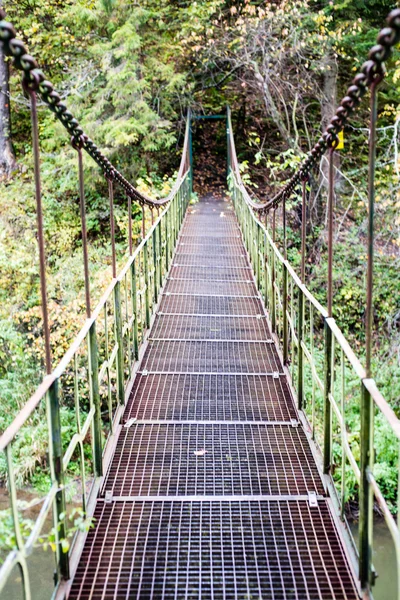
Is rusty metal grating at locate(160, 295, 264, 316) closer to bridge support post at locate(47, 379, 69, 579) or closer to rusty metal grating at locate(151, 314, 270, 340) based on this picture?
rusty metal grating at locate(151, 314, 270, 340)

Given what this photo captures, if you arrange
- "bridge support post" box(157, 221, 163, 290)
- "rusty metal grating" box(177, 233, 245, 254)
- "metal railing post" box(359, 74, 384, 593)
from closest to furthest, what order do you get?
1. "metal railing post" box(359, 74, 384, 593)
2. "bridge support post" box(157, 221, 163, 290)
3. "rusty metal grating" box(177, 233, 245, 254)

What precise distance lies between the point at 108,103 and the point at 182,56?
10.2ft

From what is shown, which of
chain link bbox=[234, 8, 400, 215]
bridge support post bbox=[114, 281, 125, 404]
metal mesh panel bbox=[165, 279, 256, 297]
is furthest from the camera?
metal mesh panel bbox=[165, 279, 256, 297]

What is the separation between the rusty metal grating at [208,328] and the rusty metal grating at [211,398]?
926 mm

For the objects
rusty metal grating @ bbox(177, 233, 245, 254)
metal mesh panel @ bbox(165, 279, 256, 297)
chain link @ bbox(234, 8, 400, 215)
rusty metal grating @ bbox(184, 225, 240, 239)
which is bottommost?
metal mesh panel @ bbox(165, 279, 256, 297)

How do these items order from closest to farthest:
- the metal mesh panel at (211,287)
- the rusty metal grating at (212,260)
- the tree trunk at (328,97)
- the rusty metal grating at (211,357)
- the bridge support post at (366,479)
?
the bridge support post at (366,479)
the rusty metal grating at (211,357)
the metal mesh panel at (211,287)
the rusty metal grating at (212,260)
the tree trunk at (328,97)

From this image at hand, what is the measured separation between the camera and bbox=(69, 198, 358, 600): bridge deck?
2.39m

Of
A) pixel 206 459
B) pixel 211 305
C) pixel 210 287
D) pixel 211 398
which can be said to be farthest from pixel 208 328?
pixel 206 459

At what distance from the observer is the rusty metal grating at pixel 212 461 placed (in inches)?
119

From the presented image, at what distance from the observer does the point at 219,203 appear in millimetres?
13664

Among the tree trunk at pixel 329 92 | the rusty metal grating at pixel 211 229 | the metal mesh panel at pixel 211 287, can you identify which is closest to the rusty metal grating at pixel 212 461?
the metal mesh panel at pixel 211 287

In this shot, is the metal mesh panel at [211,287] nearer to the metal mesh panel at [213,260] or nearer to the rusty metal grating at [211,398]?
the metal mesh panel at [213,260]

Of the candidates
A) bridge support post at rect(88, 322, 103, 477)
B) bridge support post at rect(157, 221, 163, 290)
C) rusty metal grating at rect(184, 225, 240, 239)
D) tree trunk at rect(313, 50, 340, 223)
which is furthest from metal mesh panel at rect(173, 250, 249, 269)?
bridge support post at rect(88, 322, 103, 477)

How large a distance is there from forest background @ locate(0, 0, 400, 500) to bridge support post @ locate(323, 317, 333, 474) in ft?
20.2
